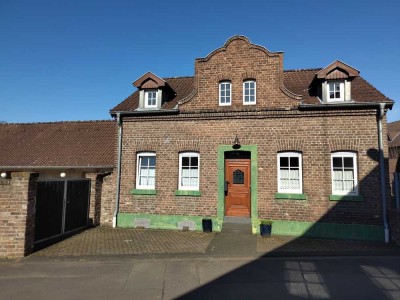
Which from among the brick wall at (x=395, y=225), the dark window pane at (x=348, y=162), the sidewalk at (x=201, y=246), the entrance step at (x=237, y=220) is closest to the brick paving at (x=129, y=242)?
the sidewalk at (x=201, y=246)

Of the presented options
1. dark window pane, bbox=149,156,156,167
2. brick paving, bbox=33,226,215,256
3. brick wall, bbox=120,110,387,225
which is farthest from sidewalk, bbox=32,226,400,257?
dark window pane, bbox=149,156,156,167

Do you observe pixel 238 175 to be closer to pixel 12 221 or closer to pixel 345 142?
pixel 345 142

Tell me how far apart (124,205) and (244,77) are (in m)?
7.25

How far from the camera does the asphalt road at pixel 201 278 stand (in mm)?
5441

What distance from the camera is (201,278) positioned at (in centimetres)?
626

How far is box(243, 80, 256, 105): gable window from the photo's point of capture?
1138 cm

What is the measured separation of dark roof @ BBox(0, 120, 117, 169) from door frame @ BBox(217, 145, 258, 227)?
5.53 meters

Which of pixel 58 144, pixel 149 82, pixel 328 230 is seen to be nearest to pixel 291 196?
pixel 328 230

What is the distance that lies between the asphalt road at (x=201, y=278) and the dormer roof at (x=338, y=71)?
6496 mm

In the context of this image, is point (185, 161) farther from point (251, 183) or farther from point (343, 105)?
point (343, 105)

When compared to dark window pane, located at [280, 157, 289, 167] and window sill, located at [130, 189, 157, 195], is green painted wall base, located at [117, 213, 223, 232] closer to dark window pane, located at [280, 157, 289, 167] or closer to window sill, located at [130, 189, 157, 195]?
window sill, located at [130, 189, 157, 195]

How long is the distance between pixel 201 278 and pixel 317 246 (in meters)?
4.53

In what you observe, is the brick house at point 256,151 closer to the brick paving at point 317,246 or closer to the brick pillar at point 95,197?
the brick paving at point 317,246

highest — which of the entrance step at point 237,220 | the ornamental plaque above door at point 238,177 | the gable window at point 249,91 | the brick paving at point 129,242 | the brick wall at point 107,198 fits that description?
the gable window at point 249,91
